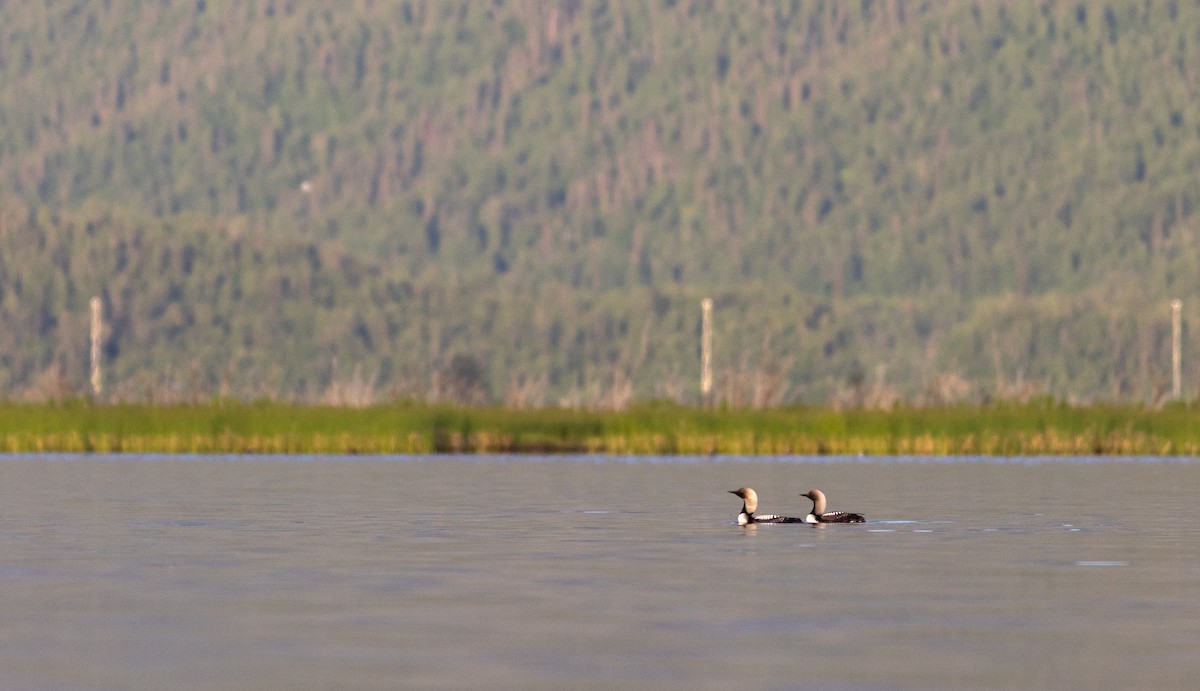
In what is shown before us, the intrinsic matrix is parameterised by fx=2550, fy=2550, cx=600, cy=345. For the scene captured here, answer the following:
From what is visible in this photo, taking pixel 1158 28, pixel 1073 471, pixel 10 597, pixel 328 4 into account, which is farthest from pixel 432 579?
pixel 328 4

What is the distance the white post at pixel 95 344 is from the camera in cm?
9125

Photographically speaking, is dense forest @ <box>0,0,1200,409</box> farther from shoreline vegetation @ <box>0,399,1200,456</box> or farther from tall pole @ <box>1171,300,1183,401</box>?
shoreline vegetation @ <box>0,399,1200,456</box>

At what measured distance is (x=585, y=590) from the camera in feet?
64.8

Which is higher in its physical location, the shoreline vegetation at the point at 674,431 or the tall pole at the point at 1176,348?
the tall pole at the point at 1176,348

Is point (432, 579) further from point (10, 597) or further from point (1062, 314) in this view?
point (1062, 314)

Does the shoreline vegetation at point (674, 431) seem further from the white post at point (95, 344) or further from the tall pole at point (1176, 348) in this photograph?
the tall pole at point (1176, 348)

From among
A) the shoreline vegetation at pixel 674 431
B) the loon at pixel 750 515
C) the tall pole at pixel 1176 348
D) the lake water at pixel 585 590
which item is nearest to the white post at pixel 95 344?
the shoreline vegetation at pixel 674 431

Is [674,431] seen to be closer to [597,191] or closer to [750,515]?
[750,515]

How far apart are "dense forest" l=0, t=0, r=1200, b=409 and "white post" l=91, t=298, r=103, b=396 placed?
4.49 feet

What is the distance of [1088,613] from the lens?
18.2 meters

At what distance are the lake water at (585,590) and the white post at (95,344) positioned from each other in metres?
54.4

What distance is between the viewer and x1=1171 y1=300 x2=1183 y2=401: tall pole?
9606 cm

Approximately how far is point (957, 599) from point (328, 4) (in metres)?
120

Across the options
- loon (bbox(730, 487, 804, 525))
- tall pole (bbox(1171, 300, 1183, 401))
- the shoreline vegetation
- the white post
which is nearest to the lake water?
loon (bbox(730, 487, 804, 525))
